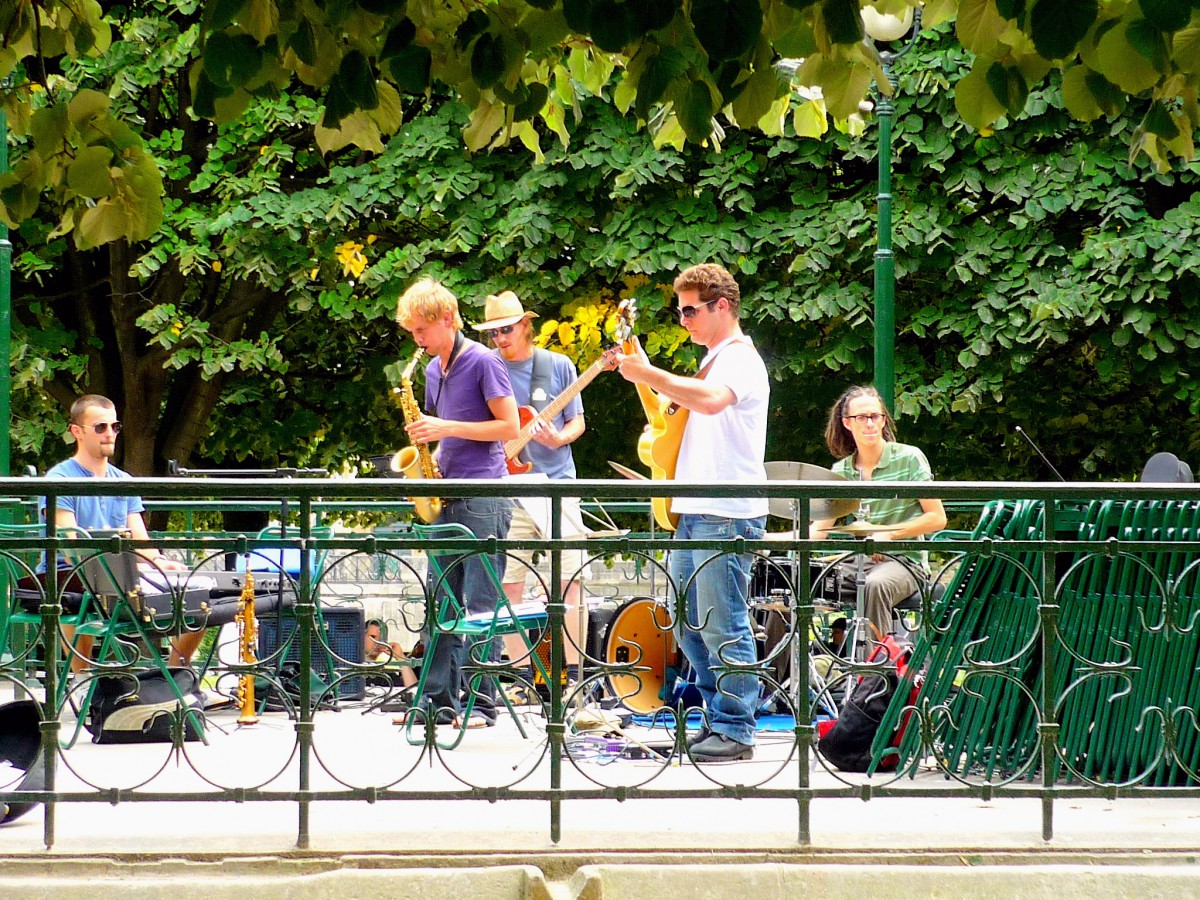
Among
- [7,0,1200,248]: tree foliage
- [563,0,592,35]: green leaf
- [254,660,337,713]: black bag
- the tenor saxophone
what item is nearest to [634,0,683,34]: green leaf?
[7,0,1200,248]: tree foliage

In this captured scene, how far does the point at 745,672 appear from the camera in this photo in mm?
4922

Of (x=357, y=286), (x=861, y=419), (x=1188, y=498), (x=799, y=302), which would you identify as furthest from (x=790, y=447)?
(x=1188, y=498)

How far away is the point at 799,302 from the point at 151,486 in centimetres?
866

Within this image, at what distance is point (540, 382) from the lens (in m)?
8.38

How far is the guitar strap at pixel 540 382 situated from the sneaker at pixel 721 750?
110 inches

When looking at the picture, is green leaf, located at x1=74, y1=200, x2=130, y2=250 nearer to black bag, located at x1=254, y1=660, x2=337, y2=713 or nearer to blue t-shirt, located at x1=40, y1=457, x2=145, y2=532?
blue t-shirt, located at x1=40, y1=457, x2=145, y2=532

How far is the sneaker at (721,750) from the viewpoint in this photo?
19.4 feet

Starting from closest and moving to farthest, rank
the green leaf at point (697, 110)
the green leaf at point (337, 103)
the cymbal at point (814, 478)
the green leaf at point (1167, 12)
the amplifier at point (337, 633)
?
the green leaf at point (1167, 12)
the green leaf at point (697, 110)
the green leaf at point (337, 103)
the cymbal at point (814, 478)
the amplifier at point (337, 633)

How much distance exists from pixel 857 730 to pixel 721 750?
0.56 meters

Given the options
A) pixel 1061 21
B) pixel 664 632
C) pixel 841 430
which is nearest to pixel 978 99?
pixel 1061 21

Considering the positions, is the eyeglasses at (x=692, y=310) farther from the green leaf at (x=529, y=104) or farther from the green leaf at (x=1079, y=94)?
the green leaf at (x=1079, y=94)

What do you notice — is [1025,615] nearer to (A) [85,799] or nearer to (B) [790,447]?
(A) [85,799]

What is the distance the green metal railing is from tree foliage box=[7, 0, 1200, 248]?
3.25ft

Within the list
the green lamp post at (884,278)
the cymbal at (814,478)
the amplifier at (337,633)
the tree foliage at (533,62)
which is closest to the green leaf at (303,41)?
the tree foliage at (533,62)
